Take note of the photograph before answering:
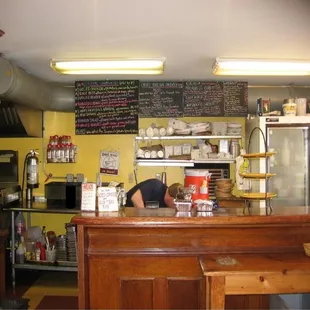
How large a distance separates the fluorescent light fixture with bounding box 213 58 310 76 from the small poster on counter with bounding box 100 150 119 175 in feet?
7.15

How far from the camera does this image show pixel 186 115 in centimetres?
482

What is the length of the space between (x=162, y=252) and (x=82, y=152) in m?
3.03

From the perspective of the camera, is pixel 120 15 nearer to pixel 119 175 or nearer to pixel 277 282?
pixel 277 282

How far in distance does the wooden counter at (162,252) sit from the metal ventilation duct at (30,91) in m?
1.73

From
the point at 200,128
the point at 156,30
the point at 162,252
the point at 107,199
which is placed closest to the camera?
the point at 162,252

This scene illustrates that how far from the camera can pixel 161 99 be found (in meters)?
4.80

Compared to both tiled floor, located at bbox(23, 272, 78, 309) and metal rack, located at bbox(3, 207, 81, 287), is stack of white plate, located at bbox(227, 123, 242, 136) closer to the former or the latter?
metal rack, located at bbox(3, 207, 81, 287)

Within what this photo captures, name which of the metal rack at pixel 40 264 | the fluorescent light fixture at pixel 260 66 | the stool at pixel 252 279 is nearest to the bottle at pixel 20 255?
the metal rack at pixel 40 264

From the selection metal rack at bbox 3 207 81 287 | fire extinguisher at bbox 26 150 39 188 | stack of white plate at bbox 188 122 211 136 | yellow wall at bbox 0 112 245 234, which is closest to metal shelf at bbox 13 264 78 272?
metal rack at bbox 3 207 81 287

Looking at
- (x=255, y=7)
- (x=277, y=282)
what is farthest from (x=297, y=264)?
(x=255, y=7)

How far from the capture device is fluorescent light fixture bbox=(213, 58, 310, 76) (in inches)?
141

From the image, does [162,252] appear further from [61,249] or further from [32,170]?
[32,170]

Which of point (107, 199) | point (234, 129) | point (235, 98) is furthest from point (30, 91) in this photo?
point (234, 129)

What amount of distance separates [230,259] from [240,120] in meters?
3.17
